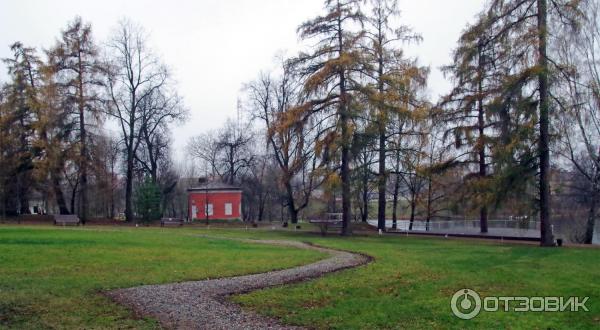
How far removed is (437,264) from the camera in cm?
1639

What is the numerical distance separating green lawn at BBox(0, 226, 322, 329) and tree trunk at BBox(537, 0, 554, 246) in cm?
1122

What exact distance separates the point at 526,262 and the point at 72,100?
35.5 m

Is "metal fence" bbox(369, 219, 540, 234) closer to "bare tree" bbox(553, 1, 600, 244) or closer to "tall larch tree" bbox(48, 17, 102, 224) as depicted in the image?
"bare tree" bbox(553, 1, 600, 244)

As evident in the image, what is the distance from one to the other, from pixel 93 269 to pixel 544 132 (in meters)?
19.2

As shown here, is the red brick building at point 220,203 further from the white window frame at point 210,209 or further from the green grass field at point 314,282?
the green grass field at point 314,282

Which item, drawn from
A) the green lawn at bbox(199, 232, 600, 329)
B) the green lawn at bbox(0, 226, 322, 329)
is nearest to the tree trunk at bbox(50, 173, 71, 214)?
the green lawn at bbox(0, 226, 322, 329)

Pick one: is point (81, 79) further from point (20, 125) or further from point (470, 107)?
point (470, 107)

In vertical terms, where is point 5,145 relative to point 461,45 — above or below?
below

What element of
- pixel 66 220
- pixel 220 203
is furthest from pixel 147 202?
pixel 220 203

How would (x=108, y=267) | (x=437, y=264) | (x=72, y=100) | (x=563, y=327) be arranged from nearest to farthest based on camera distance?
(x=563, y=327) → (x=108, y=267) → (x=437, y=264) → (x=72, y=100)

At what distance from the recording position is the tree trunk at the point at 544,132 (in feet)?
75.3

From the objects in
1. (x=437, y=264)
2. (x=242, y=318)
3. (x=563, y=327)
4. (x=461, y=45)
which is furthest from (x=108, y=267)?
(x=461, y=45)

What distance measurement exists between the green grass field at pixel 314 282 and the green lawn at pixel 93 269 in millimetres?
22

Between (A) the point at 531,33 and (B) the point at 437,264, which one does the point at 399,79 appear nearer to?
(A) the point at 531,33
